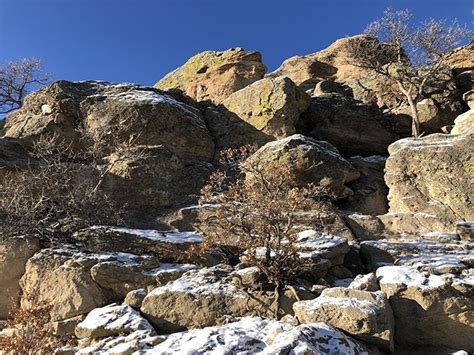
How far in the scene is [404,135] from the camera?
22.2 meters

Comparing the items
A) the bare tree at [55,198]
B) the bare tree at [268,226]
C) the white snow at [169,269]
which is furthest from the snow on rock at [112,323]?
the bare tree at [55,198]

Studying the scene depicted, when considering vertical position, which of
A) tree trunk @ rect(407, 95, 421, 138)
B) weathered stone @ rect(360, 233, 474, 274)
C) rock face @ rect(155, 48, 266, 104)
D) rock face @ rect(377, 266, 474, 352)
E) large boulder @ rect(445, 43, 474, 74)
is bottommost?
rock face @ rect(377, 266, 474, 352)

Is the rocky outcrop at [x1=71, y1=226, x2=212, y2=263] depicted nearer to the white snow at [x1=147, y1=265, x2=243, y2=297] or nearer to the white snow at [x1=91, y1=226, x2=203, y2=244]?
the white snow at [x1=91, y1=226, x2=203, y2=244]

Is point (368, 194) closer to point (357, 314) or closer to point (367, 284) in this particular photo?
point (367, 284)

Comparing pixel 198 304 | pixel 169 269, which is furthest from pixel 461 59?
pixel 198 304

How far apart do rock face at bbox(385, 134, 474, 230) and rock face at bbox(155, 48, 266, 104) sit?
43.0 feet

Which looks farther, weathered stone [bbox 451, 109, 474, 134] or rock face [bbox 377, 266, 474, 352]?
weathered stone [bbox 451, 109, 474, 134]

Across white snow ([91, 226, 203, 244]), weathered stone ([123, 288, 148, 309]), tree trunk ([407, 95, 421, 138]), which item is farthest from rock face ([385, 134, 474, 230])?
weathered stone ([123, 288, 148, 309])

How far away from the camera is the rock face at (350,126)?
20859 millimetres

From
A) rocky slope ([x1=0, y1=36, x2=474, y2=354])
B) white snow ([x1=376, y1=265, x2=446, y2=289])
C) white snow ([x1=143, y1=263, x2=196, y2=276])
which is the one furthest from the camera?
white snow ([x1=143, y1=263, x2=196, y2=276])

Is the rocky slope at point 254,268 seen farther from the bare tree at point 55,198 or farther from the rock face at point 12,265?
the bare tree at point 55,198

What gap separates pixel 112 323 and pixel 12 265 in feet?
12.9

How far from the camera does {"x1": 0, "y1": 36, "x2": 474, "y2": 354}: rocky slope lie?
7.57m

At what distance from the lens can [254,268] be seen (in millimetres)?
9164
